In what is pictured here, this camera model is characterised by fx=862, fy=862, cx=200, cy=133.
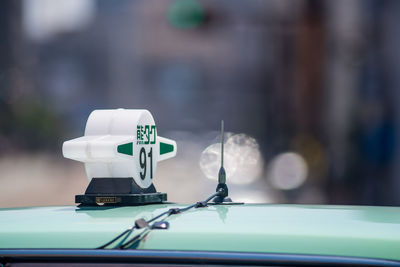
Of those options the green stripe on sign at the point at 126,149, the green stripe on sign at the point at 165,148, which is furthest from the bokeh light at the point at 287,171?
the green stripe on sign at the point at 126,149

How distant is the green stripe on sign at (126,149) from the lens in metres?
2.40

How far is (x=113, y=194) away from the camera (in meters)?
2.42

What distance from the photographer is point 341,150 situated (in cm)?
2270

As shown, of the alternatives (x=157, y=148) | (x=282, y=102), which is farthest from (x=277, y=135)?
(x=157, y=148)

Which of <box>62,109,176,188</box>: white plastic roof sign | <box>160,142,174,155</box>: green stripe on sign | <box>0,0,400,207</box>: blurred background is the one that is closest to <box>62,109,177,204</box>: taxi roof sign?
<box>62,109,176,188</box>: white plastic roof sign

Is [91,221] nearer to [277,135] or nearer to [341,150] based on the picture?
[341,150]

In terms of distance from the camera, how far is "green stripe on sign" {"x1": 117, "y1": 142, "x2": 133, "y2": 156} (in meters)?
2.40

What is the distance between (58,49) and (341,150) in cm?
2142

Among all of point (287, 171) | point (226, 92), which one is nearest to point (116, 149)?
point (287, 171)

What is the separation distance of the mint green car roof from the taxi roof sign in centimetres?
26

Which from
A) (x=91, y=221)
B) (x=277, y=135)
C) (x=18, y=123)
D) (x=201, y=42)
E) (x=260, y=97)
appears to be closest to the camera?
(x=91, y=221)

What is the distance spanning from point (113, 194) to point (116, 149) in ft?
0.43

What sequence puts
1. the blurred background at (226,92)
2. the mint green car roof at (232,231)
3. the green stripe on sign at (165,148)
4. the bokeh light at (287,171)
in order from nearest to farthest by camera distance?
the mint green car roof at (232,231) < the green stripe on sign at (165,148) < the blurred background at (226,92) < the bokeh light at (287,171)

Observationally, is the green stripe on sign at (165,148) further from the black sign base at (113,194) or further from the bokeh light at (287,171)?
the bokeh light at (287,171)
